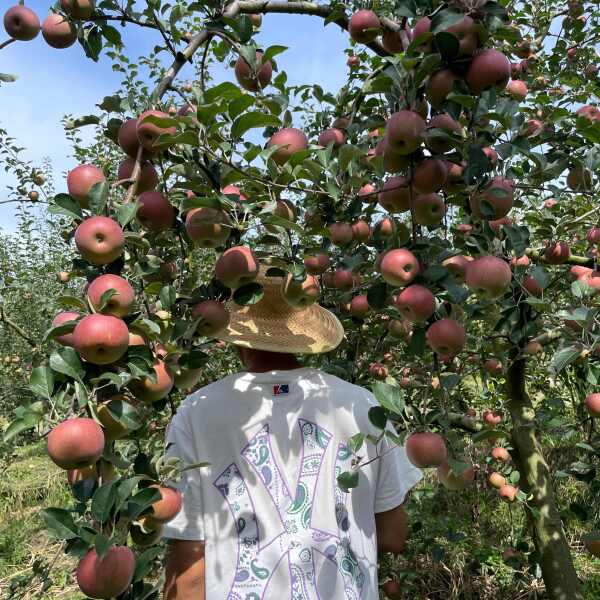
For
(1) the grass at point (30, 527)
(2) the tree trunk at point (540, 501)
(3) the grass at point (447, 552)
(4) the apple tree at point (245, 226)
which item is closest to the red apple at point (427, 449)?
(4) the apple tree at point (245, 226)

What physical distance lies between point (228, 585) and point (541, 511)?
145 cm

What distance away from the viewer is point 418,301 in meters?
1.16


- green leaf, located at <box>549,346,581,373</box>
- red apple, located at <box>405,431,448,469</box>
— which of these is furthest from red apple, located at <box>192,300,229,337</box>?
green leaf, located at <box>549,346,581,373</box>

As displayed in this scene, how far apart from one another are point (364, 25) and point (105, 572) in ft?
4.39

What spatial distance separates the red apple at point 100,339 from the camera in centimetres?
91

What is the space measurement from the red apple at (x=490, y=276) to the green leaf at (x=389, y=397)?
30 centimetres

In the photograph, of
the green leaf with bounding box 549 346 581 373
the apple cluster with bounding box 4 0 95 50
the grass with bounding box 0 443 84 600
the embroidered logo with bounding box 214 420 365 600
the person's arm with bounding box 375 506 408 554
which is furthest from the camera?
the grass with bounding box 0 443 84 600

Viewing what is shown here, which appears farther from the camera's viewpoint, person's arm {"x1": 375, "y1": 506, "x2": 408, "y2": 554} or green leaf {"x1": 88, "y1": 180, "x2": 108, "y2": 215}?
person's arm {"x1": 375, "y1": 506, "x2": 408, "y2": 554}

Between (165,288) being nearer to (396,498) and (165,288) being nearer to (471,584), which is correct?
(396,498)

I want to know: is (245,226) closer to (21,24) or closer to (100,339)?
(100,339)

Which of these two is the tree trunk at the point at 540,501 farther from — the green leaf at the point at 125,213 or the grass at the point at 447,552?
the green leaf at the point at 125,213

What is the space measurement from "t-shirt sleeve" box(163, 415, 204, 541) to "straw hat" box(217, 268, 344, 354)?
0.32 meters

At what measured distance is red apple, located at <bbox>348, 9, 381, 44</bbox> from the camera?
139 centimetres

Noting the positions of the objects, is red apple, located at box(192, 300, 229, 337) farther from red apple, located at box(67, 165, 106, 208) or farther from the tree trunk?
the tree trunk
